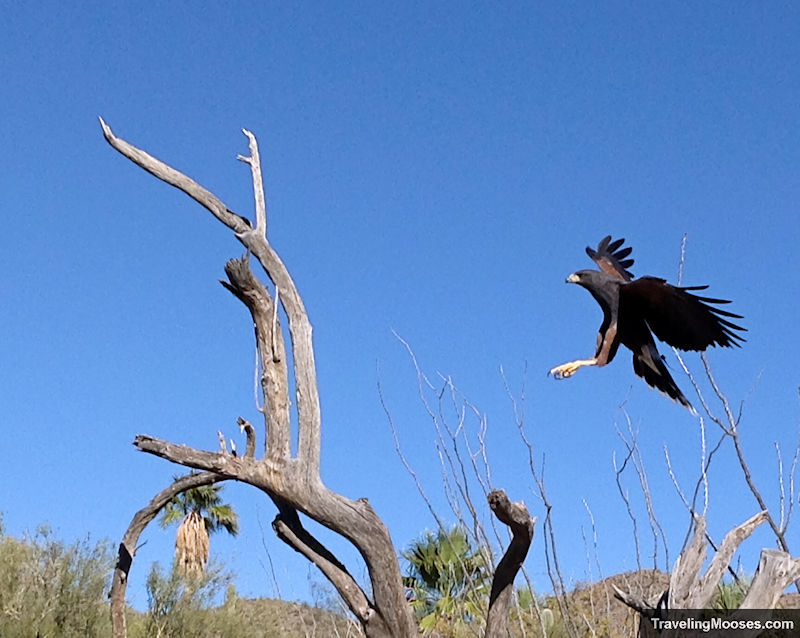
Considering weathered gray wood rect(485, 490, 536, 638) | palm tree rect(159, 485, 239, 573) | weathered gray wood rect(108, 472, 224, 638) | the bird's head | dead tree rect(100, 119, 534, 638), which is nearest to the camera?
weathered gray wood rect(485, 490, 536, 638)

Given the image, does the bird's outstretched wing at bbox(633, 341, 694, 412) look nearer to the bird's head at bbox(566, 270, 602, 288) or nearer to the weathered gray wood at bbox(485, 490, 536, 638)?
the bird's head at bbox(566, 270, 602, 288)

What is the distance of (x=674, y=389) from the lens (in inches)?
198

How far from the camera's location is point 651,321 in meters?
5.09

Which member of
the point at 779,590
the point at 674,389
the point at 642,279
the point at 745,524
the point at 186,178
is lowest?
the point at 779,590

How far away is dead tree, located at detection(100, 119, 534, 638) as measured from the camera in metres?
4.01

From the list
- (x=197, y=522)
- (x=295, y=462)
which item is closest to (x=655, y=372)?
(x=295, y=462)

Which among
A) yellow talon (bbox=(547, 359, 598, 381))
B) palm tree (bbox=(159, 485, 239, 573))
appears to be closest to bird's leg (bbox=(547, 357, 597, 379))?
yellow talon (bbox=(547, 359, 598, 381))

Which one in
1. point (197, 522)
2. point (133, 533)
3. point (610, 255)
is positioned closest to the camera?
point (133, 533)

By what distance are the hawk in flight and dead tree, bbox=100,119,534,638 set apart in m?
1.42

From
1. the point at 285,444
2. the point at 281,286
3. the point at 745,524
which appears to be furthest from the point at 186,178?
the point at 745,524

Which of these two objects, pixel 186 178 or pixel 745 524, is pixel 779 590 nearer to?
pixel 745 524

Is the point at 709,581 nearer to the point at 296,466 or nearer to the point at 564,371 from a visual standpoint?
the point at 564,371

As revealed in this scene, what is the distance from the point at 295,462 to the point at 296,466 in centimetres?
2

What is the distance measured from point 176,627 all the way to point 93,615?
1390 millimetres
